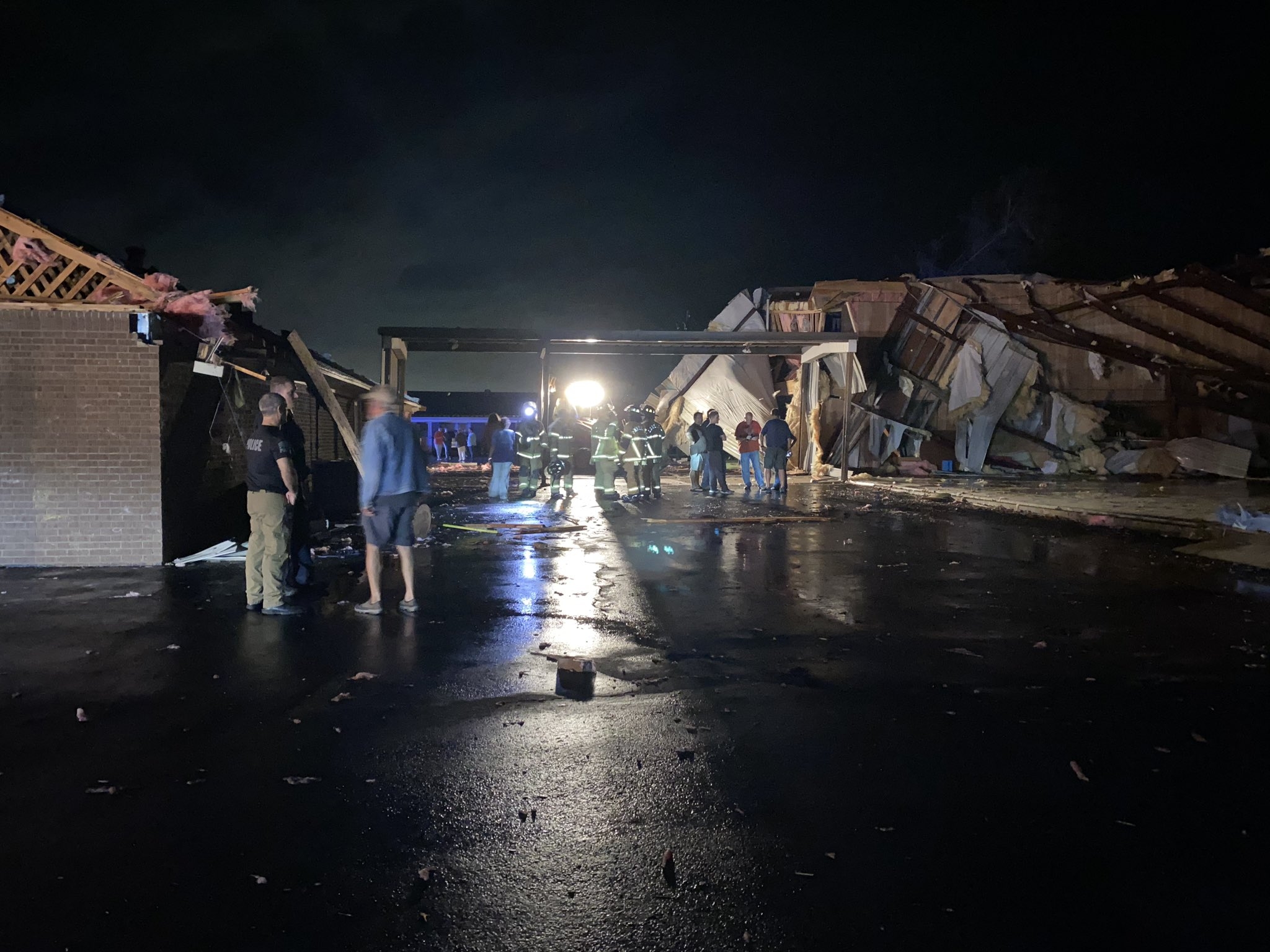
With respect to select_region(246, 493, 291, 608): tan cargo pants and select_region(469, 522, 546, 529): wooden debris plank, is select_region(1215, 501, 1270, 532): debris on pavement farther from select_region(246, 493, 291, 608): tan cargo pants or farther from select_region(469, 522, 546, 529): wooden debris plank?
select_region(246, 493, 291, 608): tan cargo pants

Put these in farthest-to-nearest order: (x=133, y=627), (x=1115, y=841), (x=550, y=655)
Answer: (x=133, y=627) < (x=550, y=655) < (x=1115, y=841)

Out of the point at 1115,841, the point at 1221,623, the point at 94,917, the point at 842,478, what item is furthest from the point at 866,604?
the point at 842,478

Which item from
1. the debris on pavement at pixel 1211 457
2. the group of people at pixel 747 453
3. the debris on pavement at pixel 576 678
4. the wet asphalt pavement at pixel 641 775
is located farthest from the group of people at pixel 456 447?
the debris on pavement at pixel 576 678

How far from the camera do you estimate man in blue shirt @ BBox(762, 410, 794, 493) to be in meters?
16.7

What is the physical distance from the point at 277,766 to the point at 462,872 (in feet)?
4.16

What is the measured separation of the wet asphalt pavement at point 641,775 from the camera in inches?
89.0

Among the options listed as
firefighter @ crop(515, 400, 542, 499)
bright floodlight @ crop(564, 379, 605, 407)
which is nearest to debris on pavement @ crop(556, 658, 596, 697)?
firefighter @ crop(515, 400, 542, 499)

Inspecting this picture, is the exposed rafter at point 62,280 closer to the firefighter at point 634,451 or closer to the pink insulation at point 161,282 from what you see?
the pink insulation at point 161,282

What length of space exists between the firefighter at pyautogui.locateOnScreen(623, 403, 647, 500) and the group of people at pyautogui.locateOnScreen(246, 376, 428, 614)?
9.56 m

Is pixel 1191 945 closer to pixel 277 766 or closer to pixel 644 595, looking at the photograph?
pixel 277 766

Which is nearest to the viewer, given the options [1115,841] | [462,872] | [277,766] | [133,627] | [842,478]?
[462,872]

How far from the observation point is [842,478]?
2056 cm

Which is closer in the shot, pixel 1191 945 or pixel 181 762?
pixel 1191 945

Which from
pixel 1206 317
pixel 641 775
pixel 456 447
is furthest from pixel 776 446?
pixel 456 447
